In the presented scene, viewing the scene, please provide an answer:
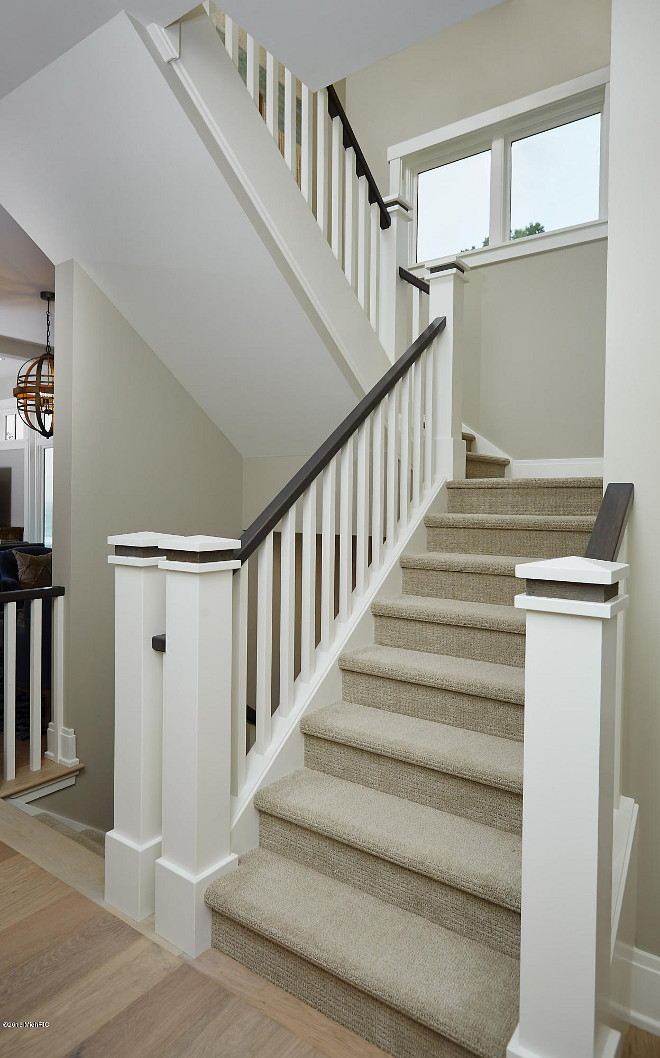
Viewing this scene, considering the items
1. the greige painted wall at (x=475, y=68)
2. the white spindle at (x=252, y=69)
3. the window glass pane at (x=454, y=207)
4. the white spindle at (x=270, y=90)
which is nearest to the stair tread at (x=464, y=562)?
the white spindle at (x=270, y=90)

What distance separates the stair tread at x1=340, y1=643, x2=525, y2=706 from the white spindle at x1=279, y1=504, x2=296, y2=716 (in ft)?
0.82

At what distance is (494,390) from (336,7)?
2501mm

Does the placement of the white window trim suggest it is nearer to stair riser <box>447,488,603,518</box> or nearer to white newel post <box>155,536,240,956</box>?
stair riser <box>447,488,603,518</box>

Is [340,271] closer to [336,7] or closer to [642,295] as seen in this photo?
[336,7]

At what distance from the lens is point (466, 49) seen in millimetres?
4125

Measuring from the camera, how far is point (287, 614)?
2074mm

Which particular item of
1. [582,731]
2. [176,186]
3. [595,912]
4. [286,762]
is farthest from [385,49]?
[595,912]

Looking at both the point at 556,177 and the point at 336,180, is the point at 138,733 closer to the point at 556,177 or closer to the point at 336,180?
the point at 336,180

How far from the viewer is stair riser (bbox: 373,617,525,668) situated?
7.07ft

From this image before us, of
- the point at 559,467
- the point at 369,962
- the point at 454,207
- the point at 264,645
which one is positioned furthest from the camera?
the point at 454,207

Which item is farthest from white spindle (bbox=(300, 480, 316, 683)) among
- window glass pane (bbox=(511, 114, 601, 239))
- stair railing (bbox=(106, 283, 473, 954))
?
window glass pane (bbox=(511, 114, 601, 239))

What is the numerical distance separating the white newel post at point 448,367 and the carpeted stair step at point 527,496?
147 mm

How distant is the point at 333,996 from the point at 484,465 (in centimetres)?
269

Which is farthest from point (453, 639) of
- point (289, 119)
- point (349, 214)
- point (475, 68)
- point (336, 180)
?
point (475, 68)
